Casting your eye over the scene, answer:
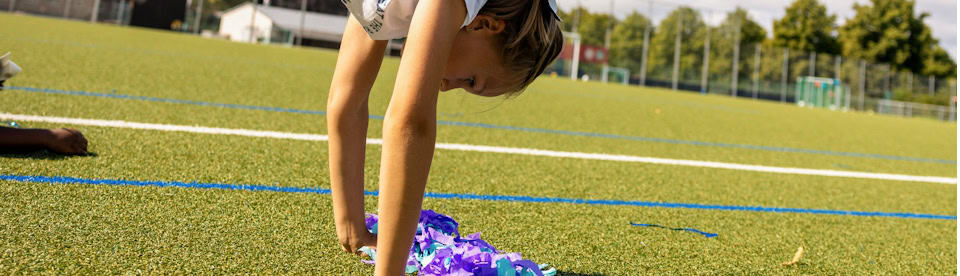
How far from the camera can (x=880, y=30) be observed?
1538 inches

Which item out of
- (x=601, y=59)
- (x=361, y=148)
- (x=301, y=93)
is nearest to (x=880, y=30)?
(x=601, y=59)

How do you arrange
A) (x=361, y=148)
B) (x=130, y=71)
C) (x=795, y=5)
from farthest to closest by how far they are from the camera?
(x=795, y=5), (x=130, y=71), (x=361, y=148)

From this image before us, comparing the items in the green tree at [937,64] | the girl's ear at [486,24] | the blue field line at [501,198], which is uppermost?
the green tree at [937,64]

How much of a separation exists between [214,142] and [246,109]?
1.37m

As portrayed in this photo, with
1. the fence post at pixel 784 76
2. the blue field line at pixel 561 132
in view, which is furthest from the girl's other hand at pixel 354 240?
the fence post at pixel 784 76

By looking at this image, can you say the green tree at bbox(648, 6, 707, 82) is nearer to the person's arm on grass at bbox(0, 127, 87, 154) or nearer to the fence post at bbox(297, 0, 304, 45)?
the fence post at bbox(297, 0, 304, 45)

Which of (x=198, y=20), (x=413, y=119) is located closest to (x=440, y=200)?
(x=413, y=119)

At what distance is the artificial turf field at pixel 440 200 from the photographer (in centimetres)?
146

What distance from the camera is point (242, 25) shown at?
113ft

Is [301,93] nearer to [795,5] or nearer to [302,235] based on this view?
[302,235]

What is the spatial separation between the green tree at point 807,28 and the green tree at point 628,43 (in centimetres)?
2142

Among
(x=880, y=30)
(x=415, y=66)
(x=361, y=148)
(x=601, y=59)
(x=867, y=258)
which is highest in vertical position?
(x=880, y=30)

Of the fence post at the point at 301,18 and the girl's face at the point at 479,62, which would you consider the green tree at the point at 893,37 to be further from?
the girl's face at the point at 479,62

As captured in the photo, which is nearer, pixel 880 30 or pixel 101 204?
pixel 101 204
